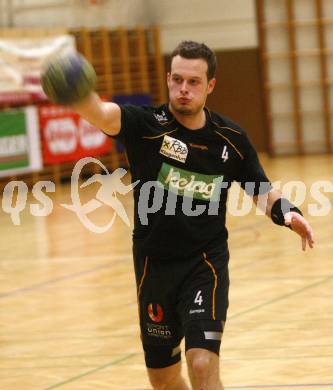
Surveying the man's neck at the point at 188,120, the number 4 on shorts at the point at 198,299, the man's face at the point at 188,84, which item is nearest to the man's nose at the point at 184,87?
the man's face at the point at 188,84

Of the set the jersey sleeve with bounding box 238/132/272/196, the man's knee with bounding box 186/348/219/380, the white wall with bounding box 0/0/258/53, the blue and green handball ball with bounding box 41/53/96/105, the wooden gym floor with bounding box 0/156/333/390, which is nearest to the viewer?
the blue and green handball ball with bounding box 41/53/96/105

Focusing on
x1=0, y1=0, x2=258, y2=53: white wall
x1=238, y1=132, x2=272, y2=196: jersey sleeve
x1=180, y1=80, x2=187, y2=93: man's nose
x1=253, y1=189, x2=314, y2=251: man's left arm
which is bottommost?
x1=253, y1=189, x2=314, y2=251: man's left arm

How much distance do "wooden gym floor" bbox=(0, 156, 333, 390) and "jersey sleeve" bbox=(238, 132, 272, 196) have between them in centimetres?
160

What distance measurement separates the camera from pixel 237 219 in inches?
602

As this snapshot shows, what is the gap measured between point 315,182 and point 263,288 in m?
9.02

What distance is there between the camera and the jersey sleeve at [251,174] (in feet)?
18.0

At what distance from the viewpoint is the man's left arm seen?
5.28 metres

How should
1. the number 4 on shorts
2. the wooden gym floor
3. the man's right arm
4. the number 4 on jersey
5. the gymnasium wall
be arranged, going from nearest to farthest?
the man's right arm < the number 4 on shorts < the number 4 on jersey < the wooden gym floor < the gymnasium wall

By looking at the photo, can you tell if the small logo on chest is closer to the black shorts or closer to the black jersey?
the black jersey

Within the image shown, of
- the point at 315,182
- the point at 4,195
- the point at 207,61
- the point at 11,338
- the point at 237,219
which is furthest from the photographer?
the point at 4,195

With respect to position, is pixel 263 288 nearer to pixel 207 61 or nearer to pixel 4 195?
pixel 207 61

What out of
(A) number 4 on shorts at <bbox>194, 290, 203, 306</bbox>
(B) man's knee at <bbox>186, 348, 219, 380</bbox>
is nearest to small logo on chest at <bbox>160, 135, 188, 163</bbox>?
(A) number 4 on shorts at <bbox>194, 290, 203, 306</bbox>

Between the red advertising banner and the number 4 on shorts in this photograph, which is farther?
the red advertising banner

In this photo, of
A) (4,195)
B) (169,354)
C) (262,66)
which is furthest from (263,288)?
(262,66)
